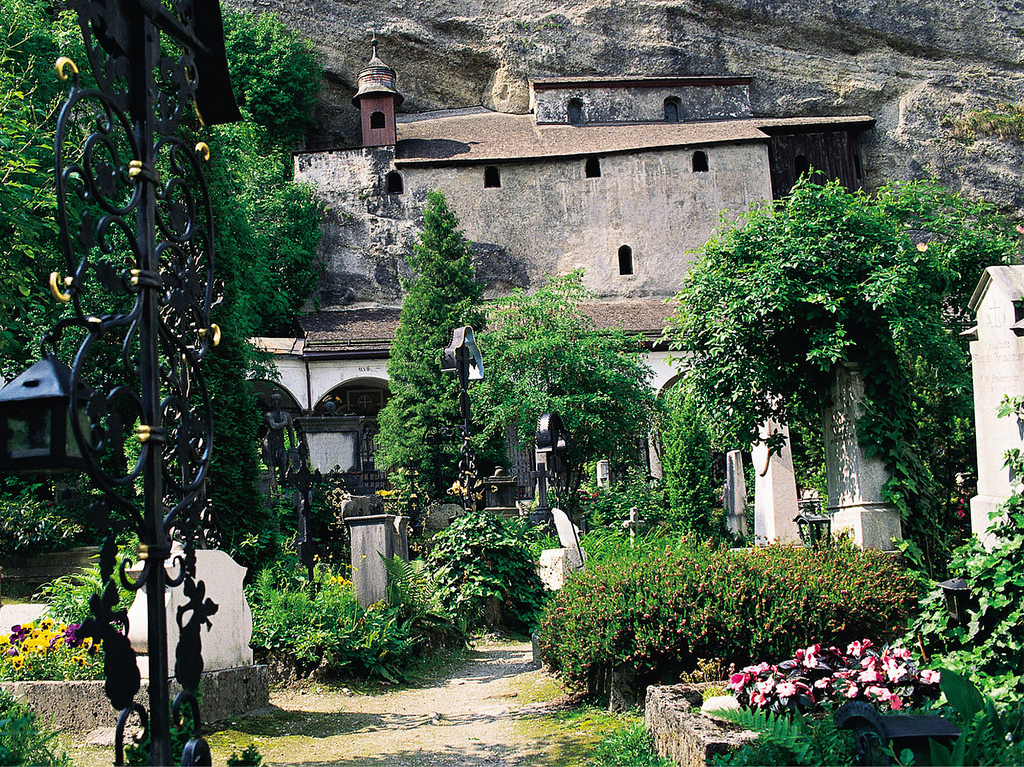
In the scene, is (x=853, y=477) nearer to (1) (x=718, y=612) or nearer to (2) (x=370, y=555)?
(1) (x=718, y=612)

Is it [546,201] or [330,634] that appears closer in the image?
[330,634]

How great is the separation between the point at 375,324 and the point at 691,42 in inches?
673

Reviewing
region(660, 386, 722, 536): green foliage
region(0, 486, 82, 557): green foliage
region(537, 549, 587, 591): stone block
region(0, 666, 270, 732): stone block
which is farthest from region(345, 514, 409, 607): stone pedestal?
region(660, 386, 722, 536): green foliage

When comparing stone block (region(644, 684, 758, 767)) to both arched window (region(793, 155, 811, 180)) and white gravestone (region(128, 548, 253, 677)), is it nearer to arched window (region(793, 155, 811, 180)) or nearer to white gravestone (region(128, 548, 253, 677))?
white gravestone (region(128, 548, 253, 677))

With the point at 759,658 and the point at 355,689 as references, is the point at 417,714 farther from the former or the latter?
the point at 759,658

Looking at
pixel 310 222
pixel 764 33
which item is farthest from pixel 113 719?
pixel 764 33

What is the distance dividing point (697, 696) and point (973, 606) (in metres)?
1.63

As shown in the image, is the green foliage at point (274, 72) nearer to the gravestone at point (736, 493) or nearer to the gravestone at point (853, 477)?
the gravestone at point (736, 493)

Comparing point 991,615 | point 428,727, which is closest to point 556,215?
point 428,727

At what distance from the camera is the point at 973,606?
529 centimetres

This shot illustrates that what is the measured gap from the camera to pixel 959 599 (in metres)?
5.25

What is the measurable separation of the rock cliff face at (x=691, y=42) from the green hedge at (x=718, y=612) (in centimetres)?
3250

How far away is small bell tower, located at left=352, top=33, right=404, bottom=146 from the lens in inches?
1310

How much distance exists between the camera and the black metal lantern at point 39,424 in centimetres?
288
